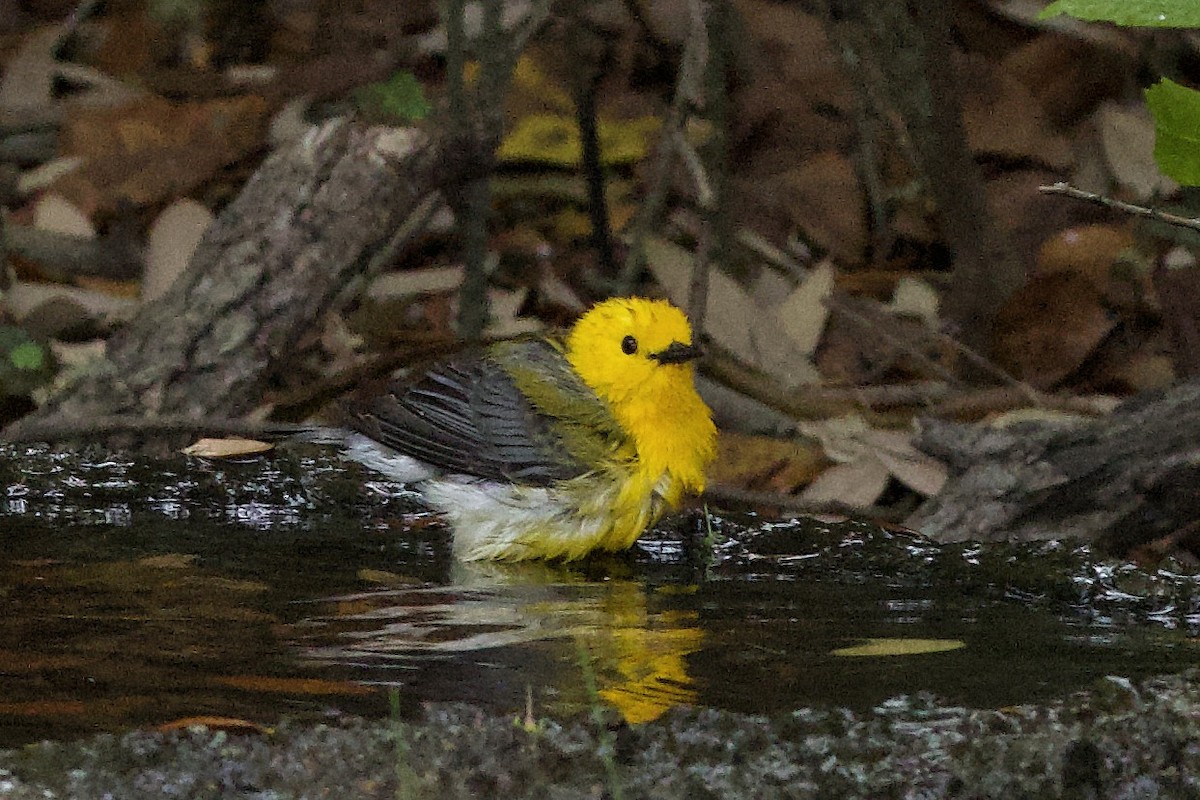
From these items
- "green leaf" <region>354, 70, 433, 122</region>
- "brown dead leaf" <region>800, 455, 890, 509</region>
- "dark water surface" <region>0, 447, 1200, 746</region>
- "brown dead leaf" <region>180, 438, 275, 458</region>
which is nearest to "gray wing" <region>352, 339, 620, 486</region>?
"dark water surface" <region>0, 447, 1200, 746</region>

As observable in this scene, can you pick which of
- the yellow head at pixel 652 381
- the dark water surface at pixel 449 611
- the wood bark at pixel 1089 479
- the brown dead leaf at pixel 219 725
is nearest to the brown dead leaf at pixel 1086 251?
the wood bark at pixel 1089 479

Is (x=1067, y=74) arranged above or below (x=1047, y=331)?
above

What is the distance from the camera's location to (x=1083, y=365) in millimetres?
5664

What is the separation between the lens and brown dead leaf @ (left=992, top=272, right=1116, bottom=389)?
5.58 meters

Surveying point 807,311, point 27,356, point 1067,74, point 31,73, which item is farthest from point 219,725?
point 31,73

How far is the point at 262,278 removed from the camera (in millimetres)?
4711

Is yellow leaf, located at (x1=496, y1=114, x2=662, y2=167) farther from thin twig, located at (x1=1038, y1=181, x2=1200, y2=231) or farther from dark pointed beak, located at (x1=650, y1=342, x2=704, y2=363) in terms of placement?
thin twig, located at (x1=1038, y1=181, x2=1200, y2=231)

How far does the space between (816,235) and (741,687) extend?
451cm

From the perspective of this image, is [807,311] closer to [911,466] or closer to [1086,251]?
[1086,251]

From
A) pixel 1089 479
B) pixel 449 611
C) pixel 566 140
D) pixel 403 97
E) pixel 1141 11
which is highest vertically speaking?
pixel 566 140

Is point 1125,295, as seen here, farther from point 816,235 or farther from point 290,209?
point 290,209

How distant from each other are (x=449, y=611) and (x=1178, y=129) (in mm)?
1525

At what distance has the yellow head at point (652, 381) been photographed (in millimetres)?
3930

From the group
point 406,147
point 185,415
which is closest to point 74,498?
point 185,415
